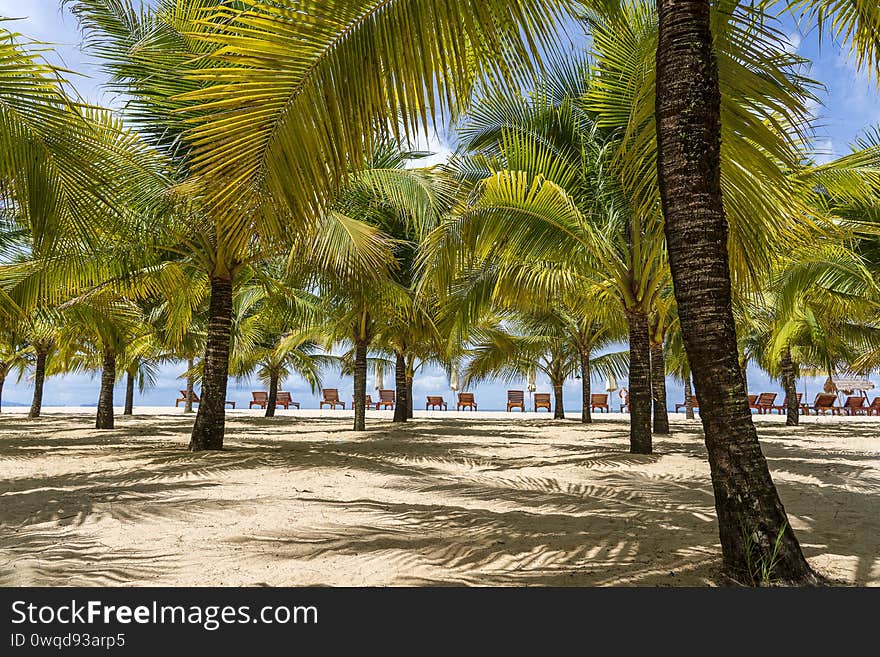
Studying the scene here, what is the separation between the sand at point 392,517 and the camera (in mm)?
3104

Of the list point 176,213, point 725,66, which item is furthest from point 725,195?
point 176,213

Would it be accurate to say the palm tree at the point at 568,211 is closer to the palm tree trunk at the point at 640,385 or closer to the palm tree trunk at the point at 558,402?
the palm tree trunk at the point at 640,385

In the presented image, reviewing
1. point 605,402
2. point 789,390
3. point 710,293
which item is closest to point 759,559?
point 710,293

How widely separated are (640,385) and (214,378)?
631 centimetres

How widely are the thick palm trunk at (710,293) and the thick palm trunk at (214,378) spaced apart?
7193 mm

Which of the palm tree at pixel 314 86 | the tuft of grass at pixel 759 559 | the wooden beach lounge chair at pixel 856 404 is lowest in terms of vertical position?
the wooden beach lounge chair at pixel 856 404

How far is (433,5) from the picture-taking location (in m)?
3.28

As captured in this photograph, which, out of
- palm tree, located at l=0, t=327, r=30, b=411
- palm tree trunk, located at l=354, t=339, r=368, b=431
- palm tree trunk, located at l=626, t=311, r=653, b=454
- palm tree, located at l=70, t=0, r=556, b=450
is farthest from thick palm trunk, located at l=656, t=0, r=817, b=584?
palm tree, located at l=0, t=327, r=30, b=411

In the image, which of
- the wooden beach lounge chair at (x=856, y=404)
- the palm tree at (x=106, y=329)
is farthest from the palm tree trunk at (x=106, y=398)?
the wooden beach lounge chair at (x=856, y=404)

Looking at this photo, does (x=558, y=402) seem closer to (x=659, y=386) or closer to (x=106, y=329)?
(x=659, y=386)

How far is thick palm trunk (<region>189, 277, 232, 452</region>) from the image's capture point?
866 cm

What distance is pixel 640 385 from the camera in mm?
9000

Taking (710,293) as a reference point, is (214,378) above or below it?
below

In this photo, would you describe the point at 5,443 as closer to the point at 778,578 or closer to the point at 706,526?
the point at 706,526
